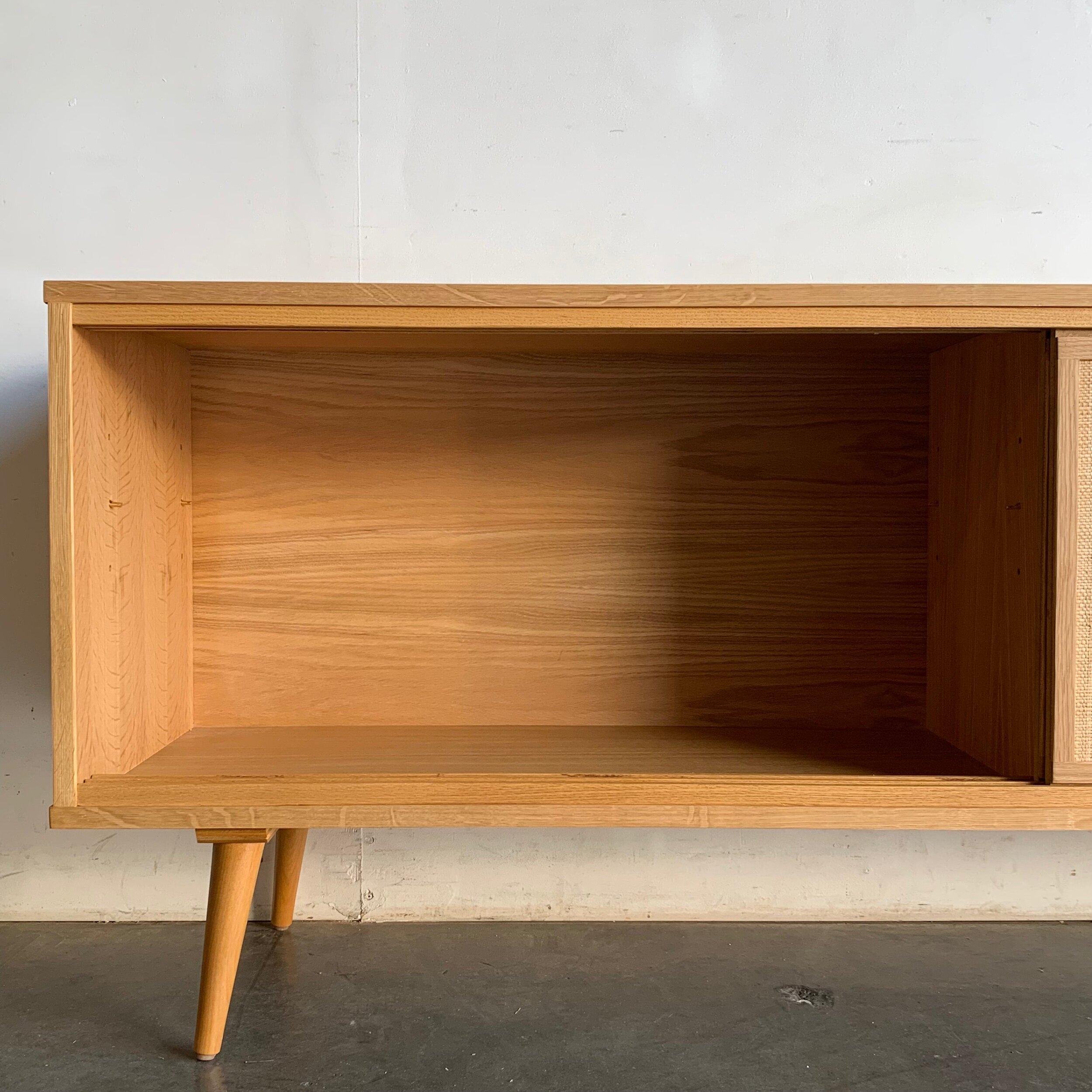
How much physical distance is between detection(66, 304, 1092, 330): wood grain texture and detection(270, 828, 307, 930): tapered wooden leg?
24.4 inches

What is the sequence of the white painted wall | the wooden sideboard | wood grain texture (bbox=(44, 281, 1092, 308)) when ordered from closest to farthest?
1. wood grain texture (bbox=(44, 281, 1092, 308))
2. the wooden sideboard
3. the white painted wall

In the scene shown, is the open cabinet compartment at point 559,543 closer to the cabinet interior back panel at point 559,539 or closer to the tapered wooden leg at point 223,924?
the cabinet interior back panel at point 559,539

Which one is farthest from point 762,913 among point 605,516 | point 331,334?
point 331,334

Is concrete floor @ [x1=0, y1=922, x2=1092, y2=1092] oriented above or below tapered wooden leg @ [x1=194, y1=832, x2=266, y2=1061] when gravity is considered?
below

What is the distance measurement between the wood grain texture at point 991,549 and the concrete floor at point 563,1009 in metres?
0.28

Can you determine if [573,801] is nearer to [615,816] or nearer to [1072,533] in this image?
[615,816]

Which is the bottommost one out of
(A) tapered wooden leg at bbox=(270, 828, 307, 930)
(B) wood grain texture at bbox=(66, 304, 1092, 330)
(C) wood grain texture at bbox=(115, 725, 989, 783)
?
(A) tapered wooden leg at bbox=(270, 828, 307, 930)

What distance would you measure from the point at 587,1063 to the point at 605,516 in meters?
0.56

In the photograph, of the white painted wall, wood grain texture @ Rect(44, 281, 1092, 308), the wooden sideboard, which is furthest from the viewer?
the white painted wall

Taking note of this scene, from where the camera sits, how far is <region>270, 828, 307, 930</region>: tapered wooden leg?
1140 millimetres

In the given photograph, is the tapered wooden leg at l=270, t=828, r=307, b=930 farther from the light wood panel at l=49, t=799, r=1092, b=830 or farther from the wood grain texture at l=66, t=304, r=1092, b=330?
the wood grain texture at l=66, t=304, r=1092, b=330

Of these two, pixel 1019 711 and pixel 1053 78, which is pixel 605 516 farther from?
pixel 1053 78

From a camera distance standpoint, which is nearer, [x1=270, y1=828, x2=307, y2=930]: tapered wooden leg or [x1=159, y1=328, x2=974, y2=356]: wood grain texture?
[x1=159, y1=328, x2=974, y2=356]: wood grain texture

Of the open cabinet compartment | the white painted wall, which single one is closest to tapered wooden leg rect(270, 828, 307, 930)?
the open cabinet compartment
